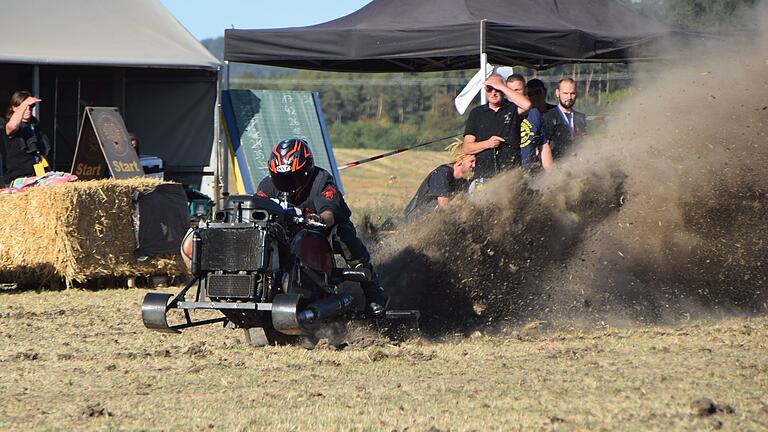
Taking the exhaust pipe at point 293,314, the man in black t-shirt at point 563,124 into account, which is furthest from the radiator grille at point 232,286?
the man in black t-shirt at point 563,124

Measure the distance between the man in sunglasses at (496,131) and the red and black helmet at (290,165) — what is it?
297 centimetres

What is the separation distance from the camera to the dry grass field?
17.3 ft

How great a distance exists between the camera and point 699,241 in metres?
9.15

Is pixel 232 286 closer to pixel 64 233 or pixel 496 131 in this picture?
pixel 496 131

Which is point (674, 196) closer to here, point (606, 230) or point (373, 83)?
point (606, 230)

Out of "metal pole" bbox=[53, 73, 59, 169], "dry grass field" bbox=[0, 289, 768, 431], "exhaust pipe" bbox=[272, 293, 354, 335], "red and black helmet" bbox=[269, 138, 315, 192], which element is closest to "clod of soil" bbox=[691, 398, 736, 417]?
"dry grass field" bbox=[0, 289, 768, 431]

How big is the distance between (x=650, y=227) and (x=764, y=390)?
11.5ft

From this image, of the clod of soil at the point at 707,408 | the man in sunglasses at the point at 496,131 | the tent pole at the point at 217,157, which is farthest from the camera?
the tent pole at the point at 217,157

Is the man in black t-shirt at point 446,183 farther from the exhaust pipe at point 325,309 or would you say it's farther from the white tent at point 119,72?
the white tent at point 119,72

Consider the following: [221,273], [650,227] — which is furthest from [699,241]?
[221,273]

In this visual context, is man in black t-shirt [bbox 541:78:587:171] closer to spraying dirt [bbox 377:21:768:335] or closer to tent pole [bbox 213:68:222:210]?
spraying dirt [bbox 377:21:768:335]

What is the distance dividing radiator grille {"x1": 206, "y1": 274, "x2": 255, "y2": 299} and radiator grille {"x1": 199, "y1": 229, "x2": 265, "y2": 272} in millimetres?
60

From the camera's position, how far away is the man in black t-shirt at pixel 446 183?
423 inches

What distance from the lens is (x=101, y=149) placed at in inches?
520
